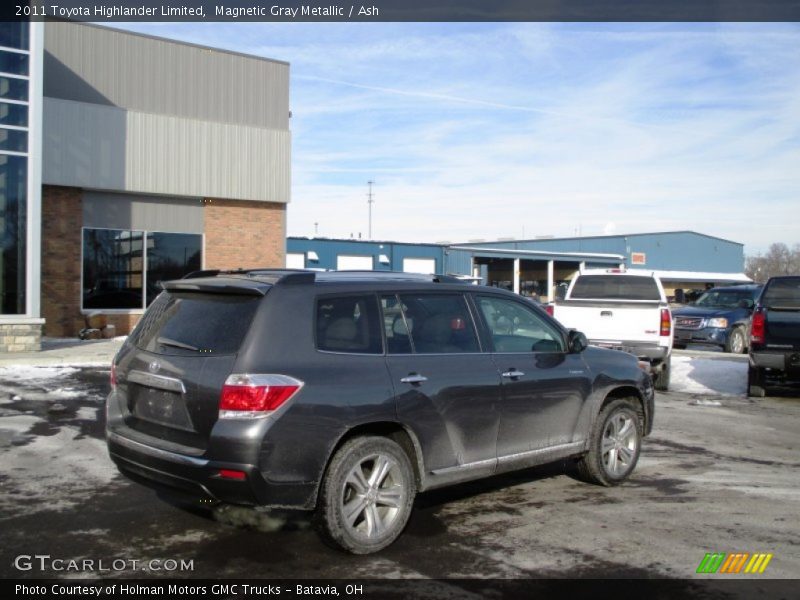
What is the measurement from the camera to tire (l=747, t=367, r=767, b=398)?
470 inches

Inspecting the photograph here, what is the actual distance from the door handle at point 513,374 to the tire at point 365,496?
3.65 ft

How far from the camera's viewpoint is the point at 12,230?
1561 centimetres

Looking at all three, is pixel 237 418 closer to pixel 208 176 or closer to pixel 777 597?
pixel 777 597

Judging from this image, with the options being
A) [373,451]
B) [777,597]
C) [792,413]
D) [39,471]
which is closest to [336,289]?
Result: [373,451]

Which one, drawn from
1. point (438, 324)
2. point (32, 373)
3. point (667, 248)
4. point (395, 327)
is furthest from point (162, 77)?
point (667, 248)

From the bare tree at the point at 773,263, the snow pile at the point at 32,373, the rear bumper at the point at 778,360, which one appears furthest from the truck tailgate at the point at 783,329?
the bare tree at the point at 773,263

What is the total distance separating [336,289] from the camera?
16.5 ft

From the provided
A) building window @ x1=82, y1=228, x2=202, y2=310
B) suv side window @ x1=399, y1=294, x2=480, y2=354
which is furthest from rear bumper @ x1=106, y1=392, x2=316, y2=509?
building window @ x1=82, y1=228, x2=202, y2=310

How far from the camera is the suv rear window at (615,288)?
13.1 m

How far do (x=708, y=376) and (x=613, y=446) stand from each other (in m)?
8.90

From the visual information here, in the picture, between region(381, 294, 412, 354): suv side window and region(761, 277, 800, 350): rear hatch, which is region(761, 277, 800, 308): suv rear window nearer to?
region(761, 277, 800, 350): rear hatch

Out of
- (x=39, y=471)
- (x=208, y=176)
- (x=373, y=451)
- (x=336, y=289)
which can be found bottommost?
(x=39, y=471)

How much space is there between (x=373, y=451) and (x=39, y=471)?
3621mm

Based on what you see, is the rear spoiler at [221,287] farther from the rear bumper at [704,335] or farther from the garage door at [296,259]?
the garage door at [296,259]
